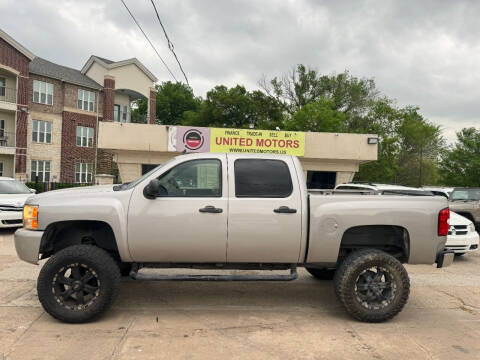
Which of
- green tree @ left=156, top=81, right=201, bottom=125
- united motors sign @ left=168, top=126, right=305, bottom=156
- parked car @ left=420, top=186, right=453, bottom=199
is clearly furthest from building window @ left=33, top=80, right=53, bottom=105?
parked car @ left=420, top=186, right=453, bottom=199

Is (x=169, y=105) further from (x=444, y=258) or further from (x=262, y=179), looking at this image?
(x=444, y=258)

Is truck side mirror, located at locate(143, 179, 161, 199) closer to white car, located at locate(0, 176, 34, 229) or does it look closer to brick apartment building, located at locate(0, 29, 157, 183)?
white car, located at locate(0, 176, 34, 229)

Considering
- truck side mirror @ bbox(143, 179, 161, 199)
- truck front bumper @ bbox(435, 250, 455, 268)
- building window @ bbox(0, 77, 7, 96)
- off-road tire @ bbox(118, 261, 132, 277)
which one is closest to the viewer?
truck side mirror @ bbox(143, 179, 161, 199)

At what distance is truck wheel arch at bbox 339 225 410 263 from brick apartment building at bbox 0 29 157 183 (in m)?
30.9

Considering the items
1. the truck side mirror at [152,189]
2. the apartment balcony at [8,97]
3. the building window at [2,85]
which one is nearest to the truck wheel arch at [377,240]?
the truck side mirror at [152,189]

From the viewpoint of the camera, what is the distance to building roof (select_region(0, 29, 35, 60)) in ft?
96.3

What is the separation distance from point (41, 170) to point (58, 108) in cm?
535

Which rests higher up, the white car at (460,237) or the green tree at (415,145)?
the green tree at (415,145)

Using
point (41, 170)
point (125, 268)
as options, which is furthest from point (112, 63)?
point (125, 268)

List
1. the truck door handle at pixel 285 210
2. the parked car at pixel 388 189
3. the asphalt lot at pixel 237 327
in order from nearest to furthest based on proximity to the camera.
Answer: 1. the asphalt lot at pixel 237 327
2. the truck door handle at pixel 285 210
3. the parked car at pixel 388 189

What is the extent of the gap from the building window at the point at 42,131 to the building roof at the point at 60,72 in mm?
3888

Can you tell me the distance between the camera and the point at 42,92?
3288cm

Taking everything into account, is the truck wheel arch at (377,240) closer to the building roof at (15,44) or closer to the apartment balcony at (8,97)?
the apartment balcony at (8,97)

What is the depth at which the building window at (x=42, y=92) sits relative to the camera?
3244 centimetres
